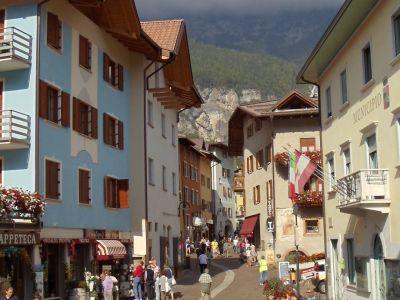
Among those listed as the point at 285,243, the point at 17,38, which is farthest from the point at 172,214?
the point at 17,38

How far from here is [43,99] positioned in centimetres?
2488

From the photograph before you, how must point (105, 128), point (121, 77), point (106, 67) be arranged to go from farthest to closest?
point (121, 77), point (106, 67), point (105, 128)

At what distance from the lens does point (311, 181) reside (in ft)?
151

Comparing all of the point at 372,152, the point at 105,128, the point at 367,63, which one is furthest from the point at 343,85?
the point at 105,128

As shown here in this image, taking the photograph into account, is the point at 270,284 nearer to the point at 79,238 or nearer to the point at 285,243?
the point at 79,238

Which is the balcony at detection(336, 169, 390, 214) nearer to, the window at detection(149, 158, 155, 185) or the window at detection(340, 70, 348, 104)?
the window at detection(340, 70, 348, 104)

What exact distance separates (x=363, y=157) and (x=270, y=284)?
5.79 metres

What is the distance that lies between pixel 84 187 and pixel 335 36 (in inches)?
453

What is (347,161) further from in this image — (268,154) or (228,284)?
(268,154)

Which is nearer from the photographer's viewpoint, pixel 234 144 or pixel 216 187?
pixel 234 144

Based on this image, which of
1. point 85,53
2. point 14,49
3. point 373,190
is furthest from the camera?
point 85,53

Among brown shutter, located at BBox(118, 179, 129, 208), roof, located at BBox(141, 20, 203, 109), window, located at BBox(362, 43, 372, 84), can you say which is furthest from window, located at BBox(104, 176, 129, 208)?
window, located at BBox(362, 43, 372, 84)

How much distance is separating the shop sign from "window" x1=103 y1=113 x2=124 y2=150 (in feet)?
28.6

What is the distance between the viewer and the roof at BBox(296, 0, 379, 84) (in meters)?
21.2
